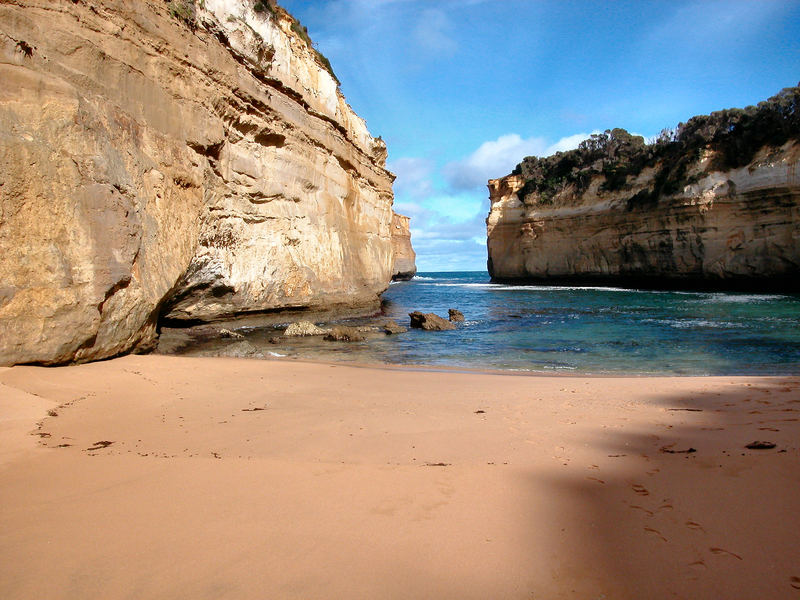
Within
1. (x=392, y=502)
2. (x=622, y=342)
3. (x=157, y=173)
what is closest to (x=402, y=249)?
(x=622, y=342)

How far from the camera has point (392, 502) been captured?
2.30 meters

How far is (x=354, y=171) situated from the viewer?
19.6 meters

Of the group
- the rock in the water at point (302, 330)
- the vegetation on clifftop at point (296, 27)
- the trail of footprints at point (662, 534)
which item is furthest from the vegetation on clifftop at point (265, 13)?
the trail of footprints at point (662, 534)

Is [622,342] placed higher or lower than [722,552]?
lower

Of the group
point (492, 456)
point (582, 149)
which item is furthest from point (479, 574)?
point (582, 149)

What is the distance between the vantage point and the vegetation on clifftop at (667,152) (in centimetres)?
2630

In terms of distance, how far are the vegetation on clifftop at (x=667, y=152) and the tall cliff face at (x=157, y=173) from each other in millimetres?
24829

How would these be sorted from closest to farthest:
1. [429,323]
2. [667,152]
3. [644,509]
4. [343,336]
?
[644,509] → [343,336] → [429,323] → [667,152]

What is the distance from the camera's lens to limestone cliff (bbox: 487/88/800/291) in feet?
85.9

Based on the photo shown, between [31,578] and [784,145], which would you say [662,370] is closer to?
[31,578]

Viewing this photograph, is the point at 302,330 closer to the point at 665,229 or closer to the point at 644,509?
the point at 644,509

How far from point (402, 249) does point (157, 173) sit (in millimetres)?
63107

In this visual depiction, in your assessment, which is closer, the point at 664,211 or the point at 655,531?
the point at 655,531

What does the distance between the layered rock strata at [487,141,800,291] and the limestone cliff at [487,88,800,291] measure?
0.23 ft
